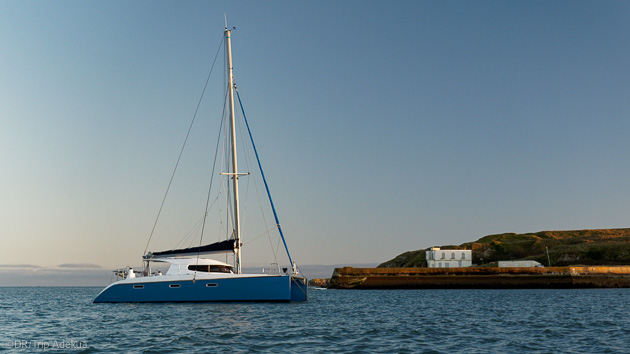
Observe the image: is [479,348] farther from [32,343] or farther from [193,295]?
[193,295]

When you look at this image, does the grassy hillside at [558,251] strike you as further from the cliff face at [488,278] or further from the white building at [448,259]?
the cliff face at [488,278]

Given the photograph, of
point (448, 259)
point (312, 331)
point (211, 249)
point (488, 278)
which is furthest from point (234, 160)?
point (448, 259)

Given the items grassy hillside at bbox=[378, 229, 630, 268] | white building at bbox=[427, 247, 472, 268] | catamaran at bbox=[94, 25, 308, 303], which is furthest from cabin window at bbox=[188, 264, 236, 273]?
grassy hillside at bbox=[378, 229, 630, 268]

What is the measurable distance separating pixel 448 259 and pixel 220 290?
62.1 metres

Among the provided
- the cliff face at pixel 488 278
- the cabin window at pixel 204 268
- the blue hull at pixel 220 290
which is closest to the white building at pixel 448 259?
the cliff face at pixel 488 278

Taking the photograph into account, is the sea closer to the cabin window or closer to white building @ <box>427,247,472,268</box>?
the cabin window

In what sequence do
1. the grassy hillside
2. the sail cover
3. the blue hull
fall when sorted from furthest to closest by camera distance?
the grassy hillside < the sail cover < the blue hull

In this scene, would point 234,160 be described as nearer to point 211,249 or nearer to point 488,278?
point 211,249

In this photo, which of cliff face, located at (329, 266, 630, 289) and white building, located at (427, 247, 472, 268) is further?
white building, located at (427, 247, 472, 268)

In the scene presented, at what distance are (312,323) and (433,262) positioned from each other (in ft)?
212

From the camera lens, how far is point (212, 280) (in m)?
35.8

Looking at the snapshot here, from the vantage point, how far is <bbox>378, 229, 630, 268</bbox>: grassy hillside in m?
88.9

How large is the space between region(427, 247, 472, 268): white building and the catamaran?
5513cm

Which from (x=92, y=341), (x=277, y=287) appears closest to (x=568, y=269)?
(x=277, y=287)
